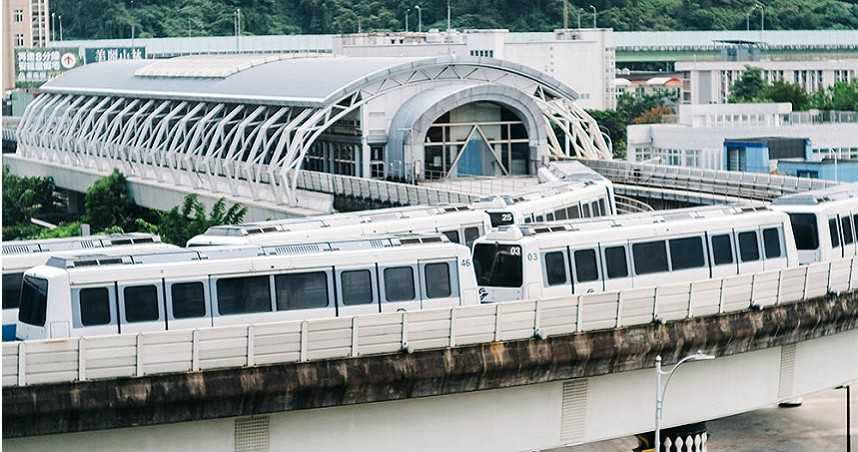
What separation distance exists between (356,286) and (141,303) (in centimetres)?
439

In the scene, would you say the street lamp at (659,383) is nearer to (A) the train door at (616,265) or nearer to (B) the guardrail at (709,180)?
(A) the train door at (616,265)

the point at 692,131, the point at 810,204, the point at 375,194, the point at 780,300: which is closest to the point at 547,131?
the point at 375,194

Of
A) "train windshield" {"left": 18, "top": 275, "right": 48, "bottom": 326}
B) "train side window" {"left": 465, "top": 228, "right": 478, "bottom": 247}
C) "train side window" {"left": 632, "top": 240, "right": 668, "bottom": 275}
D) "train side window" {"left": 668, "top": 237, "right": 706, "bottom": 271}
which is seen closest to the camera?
"train windshield" {"left": 18, "top": 275, "right": 48, "bottom": 326}

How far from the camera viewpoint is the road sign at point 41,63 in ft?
557

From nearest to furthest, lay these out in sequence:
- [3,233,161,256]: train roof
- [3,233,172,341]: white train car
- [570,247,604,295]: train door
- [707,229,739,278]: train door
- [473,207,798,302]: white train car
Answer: [3,233,172,341]: white train car, [3,233,161,256]: train roof, [473,207,798,302]: white train car, [570,247,604,295]: train door, [707,229,739,278]: train door

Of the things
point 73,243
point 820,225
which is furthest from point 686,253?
point 73,243

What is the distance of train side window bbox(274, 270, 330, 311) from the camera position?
34344 millimetres

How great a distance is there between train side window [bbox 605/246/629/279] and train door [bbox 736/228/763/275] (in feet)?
14.0

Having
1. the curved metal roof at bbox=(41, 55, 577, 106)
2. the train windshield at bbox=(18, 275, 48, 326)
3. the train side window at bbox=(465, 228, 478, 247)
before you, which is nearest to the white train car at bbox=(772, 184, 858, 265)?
the train side window at bbox=(465, 228, 478, 247)

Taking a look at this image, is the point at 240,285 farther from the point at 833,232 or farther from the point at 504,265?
the point at 833,232

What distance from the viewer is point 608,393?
117 ft

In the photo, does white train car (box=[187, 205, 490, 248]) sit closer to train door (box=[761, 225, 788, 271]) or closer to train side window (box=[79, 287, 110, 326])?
train door (box=[761, 225, 788, 271])

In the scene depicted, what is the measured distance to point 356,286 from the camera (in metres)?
35.4

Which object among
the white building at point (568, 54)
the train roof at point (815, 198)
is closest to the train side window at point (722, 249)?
the train roof at point (815, 198)
